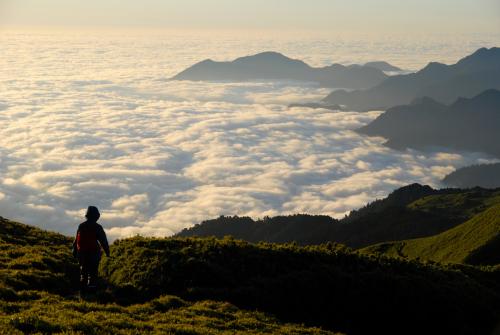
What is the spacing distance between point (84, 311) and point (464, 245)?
7549 cm

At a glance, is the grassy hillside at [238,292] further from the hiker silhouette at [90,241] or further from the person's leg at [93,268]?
the hiker silhouette at [90,241]

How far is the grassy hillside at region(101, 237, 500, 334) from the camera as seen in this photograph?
80.4 ft

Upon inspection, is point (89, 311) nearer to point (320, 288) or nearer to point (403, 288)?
point (320, 288)

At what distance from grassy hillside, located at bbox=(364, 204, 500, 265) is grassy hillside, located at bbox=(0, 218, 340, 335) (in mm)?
62383

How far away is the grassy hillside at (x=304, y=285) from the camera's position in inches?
965

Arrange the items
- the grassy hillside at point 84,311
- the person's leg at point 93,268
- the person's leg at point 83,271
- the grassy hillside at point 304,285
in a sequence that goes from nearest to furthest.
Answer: the grassy hillside at point 84,311, the person's leg at point 83,271, the person's leg at point 93,268, the grassy hillside at point 304,285

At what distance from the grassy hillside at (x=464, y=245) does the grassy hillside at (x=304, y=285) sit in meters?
45.6

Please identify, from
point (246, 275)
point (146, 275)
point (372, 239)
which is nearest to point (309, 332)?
point (246, 275)

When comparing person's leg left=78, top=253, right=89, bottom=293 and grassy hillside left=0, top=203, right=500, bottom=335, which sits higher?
person's leg left=78, top=253, right=89, bottom=293

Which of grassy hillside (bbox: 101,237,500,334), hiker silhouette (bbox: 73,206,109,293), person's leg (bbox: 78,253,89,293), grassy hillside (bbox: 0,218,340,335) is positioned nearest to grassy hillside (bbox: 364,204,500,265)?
grassy hillside (bbox: 101,237,500,334)

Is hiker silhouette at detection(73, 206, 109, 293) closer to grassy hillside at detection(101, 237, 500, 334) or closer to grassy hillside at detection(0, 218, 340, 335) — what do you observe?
grassy hillside at detection(0, 218, 340, 335)

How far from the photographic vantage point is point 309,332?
20.0m

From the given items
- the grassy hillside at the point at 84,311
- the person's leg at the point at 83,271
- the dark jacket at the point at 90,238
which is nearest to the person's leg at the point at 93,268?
the person's leg at the point at 83,271

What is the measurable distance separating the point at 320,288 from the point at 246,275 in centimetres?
408
